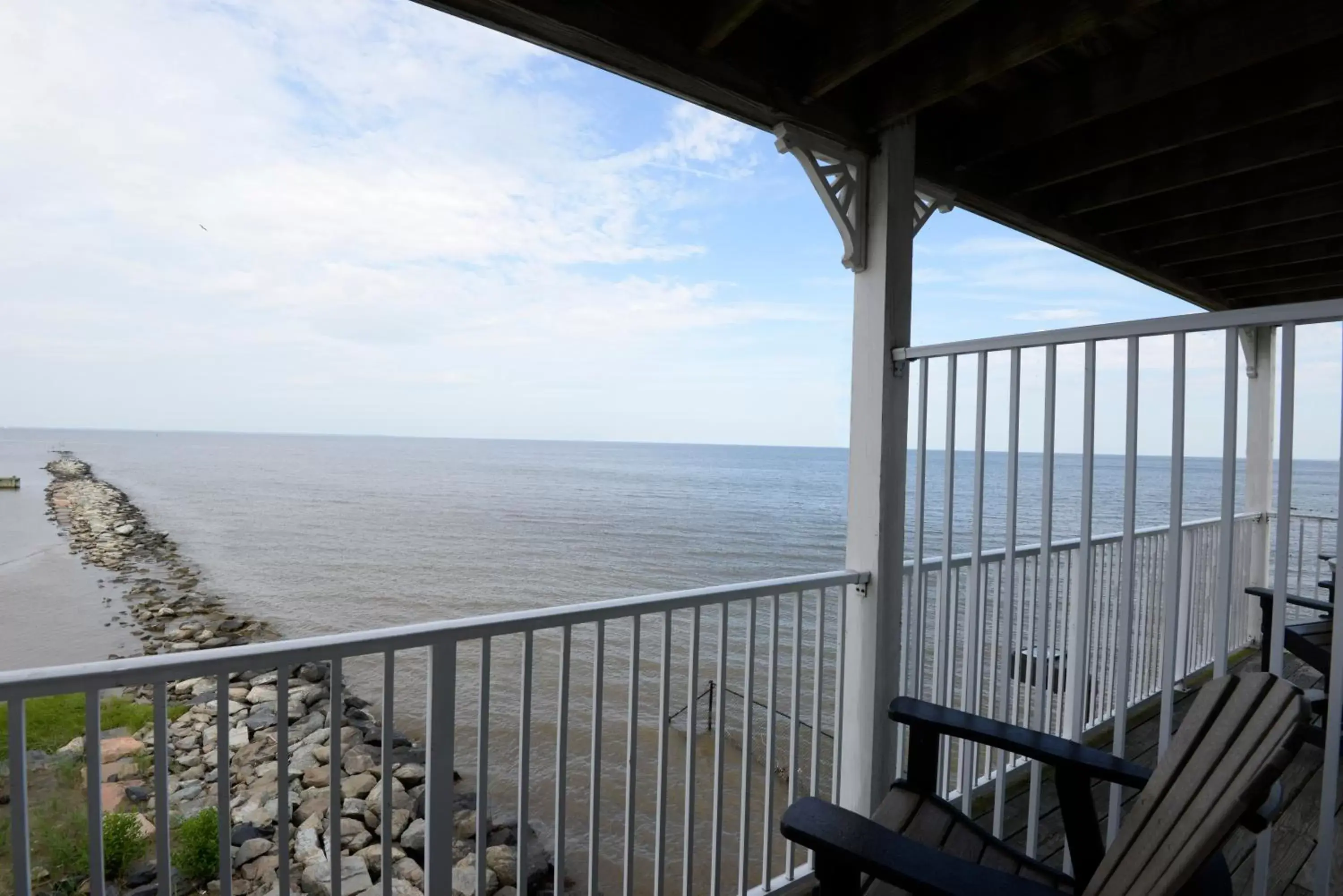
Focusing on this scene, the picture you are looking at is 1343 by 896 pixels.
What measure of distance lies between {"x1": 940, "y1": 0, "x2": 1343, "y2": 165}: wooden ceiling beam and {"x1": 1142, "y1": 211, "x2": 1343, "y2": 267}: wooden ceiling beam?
1742mm

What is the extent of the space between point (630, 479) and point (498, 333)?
11.4 metres

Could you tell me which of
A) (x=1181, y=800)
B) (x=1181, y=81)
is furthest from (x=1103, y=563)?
(x=1181, y=800)

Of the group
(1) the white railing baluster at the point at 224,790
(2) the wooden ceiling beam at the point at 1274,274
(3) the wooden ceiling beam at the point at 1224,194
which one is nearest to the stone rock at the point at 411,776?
(1) the white railing baluster at the point at 224,790

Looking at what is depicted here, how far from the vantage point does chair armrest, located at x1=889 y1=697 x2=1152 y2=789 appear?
1.33m

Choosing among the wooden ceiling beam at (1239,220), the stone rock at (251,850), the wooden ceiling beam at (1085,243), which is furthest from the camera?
the stone rock at (251,850)

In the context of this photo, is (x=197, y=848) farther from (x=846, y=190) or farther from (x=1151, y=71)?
(x=1151, y=71)

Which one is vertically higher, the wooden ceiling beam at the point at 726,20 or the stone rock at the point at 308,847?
the wooden ceiling beam at the point at 726,20

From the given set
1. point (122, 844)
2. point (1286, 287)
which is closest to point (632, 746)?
point (122, 844)

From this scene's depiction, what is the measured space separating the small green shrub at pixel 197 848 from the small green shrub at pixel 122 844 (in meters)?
0.17

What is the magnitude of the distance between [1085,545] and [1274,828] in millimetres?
1456

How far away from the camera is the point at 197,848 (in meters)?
3.81

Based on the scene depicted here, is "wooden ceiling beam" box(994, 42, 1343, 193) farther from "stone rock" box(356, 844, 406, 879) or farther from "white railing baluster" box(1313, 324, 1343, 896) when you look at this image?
"stone rock" box(356, 844, 406, 879)

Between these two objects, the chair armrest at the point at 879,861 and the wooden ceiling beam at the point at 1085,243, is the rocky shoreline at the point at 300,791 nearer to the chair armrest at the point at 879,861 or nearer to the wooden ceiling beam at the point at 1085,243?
the chair armrest at the point at 879,861

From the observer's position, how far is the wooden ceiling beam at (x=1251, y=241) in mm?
3127
